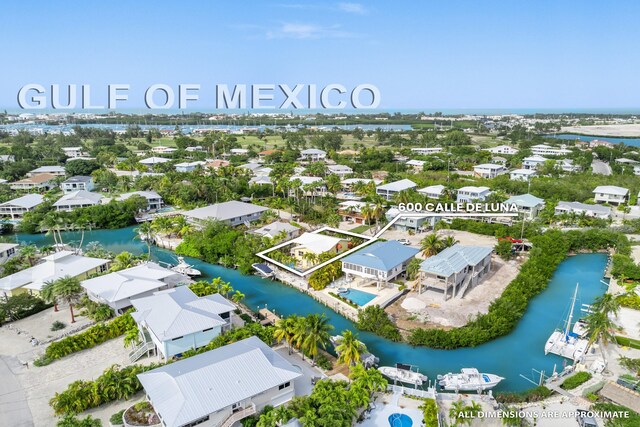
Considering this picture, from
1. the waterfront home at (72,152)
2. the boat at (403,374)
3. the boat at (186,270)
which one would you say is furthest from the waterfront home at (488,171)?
the waterfront home at (72,152)

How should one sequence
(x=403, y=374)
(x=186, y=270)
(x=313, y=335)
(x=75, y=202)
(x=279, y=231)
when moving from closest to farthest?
(x=403, y=374) → (x=313, y=335) → (x=186, y=270) → (x=279, y=231) → (x=75, y=202)

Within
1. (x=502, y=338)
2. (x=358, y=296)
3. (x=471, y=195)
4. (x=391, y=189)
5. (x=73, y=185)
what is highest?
(x=391, y=189)

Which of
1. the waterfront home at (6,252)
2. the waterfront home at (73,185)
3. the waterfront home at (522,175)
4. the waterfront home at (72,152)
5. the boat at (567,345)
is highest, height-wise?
the waterfront home at (72,152)

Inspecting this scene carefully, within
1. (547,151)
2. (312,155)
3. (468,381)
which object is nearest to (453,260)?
(468,381)

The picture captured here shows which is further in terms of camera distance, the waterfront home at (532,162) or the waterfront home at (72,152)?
the waterfront home at (72,152)

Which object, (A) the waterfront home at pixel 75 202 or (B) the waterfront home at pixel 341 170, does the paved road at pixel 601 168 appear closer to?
(B) the waterfront home at pixel 341 170

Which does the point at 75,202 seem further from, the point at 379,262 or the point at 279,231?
the point at 379,262
